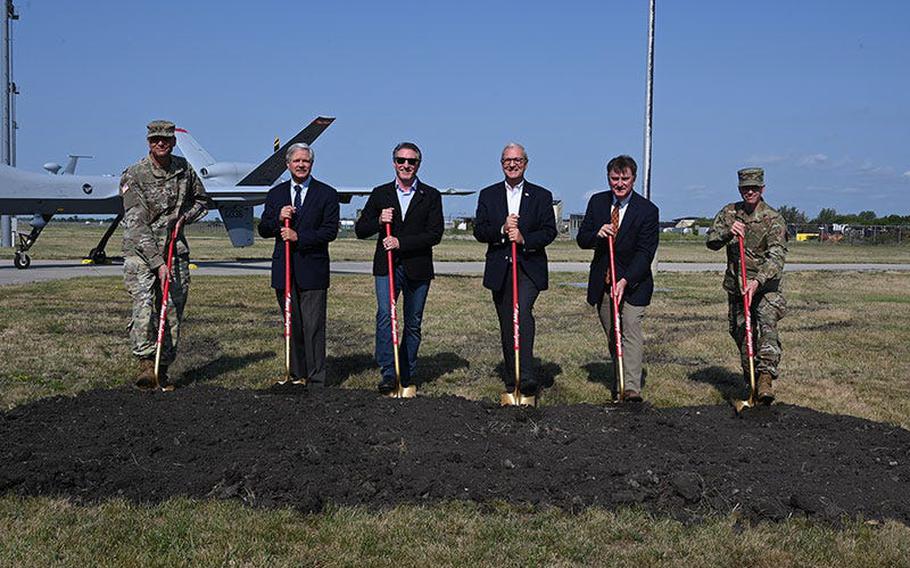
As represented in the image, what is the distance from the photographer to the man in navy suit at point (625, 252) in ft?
22.7

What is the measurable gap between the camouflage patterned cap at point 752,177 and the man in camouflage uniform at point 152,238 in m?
4.48

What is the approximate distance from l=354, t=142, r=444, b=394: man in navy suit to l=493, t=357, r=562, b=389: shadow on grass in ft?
3.78

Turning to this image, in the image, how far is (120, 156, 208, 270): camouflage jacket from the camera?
23.8 ft

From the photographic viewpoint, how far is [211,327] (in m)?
11.4

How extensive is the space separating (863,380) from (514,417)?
14.2ft

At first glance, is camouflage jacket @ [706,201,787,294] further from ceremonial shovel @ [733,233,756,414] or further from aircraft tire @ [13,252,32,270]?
aircraft tire @ [13,252,32,270]

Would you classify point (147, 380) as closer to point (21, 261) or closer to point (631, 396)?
point (631, 396)

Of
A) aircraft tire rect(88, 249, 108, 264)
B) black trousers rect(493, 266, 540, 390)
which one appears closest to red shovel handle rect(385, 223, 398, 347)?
black trousers rect(493, 266, 540, 390)

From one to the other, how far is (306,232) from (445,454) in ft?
8.79

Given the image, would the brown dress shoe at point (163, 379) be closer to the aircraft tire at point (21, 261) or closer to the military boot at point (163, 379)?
the military boot at point (163, 379)

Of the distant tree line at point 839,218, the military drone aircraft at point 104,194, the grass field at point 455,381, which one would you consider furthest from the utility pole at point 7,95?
A: the distant tree line at point 839,218

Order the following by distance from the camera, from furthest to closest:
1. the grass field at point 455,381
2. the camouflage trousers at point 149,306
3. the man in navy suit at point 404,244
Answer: the camouflage trousers at point 149,306, the man in navy suit at point 404,244, the grass field at point 455,381

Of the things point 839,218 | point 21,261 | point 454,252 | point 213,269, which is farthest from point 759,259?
point 839,218

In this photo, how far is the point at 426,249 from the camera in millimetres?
7336
